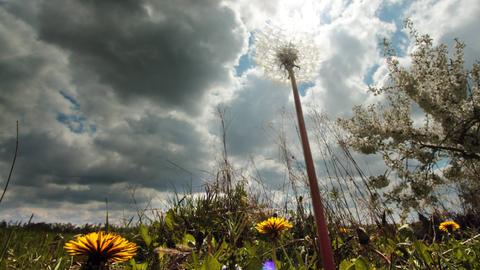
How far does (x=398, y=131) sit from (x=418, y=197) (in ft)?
9.46

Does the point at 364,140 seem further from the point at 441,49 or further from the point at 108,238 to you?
the point at 108,238

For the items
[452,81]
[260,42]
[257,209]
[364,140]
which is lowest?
[257,209]

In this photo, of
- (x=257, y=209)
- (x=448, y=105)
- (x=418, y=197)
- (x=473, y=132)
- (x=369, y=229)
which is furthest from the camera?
(x=418, y=197)

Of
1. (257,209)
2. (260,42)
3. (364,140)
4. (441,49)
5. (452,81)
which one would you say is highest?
(441,49)

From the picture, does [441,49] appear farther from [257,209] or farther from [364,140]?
[257,209]

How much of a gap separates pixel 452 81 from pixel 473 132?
2504mm

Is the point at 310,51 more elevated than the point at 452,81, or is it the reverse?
the point at 452,81

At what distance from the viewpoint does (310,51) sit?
1.84 m

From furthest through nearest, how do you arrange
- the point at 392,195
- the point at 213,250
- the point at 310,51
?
1. the point at 392,195
2. the point at 213,250
3. the point at 310,51

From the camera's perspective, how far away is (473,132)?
12.4 m

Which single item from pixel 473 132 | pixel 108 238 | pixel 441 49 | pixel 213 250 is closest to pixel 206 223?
pixel 213 250

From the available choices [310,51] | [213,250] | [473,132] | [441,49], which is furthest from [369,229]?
[441,49]

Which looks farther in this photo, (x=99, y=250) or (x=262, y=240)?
(x=262, y=240)

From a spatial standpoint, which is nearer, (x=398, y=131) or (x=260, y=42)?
(x=260, y=42)
